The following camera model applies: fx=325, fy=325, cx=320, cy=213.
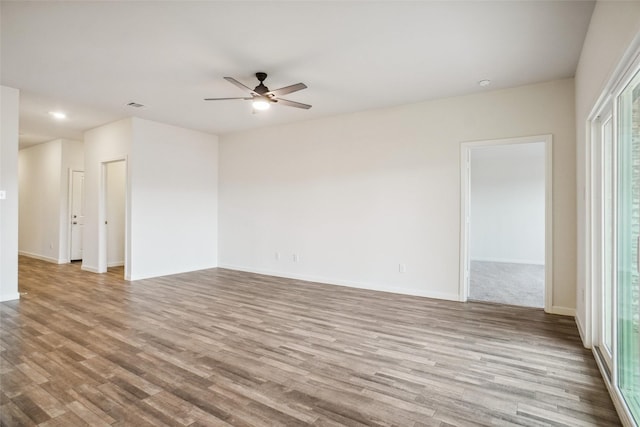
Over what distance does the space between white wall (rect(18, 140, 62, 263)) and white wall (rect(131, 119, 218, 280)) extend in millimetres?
3298

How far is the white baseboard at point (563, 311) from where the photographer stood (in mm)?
3826

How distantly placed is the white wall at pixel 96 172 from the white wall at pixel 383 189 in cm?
214

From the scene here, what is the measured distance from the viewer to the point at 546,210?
3984 millimetres

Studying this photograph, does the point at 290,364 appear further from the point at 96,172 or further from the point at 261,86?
the point at 96,172

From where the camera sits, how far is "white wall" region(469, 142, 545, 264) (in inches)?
318

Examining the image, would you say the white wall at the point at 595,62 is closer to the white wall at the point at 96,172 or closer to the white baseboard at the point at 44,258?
the white wall at the point at 96,172

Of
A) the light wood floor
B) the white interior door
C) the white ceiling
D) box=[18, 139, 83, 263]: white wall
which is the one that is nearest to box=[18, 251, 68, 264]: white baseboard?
box=[18, 139, 83, 263]: white wall

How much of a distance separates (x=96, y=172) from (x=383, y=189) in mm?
5538

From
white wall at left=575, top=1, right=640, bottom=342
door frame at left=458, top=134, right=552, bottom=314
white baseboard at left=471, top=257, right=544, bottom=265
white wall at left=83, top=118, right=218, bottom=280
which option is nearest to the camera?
white wall at left=575, top=1, right=640, bottom=342

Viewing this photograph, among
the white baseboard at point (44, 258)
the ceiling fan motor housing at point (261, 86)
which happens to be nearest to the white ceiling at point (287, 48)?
→ the ceiling fan motor housing at point (261, 86)

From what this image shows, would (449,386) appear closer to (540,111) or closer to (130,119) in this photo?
(540,111)

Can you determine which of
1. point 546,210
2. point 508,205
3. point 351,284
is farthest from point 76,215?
point 508,205

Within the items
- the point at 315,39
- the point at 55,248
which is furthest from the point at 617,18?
the point at 55,248

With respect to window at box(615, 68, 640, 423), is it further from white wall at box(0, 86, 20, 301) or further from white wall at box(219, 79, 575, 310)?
white wall at box(0, 86, 20, 301)
